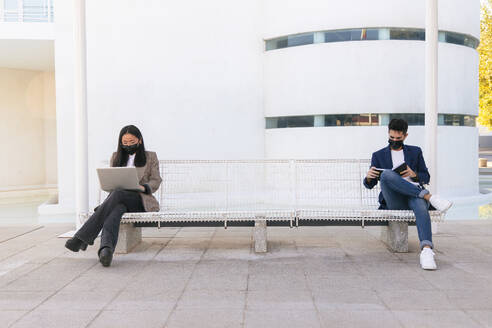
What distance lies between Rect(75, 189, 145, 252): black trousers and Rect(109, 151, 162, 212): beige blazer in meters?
0.20

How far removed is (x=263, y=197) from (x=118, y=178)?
2.76 metres

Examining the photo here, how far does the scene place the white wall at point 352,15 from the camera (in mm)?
10781

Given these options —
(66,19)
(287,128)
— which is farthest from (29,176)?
(287,128)

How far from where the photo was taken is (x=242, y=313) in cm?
371

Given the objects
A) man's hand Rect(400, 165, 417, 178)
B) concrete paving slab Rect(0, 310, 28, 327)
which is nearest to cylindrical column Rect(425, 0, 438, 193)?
man's hand Rect(400, 165, 417, 178)

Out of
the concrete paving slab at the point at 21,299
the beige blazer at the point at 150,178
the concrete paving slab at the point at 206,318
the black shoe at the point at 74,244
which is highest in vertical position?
the beige blazer at the point at 150,178

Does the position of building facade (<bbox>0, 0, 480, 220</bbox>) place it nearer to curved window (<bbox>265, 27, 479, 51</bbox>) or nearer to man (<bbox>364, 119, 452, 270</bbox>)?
curved window (<bbox>265, 27, 479, 51</bbox>)

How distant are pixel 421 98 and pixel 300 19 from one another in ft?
A: 10.7

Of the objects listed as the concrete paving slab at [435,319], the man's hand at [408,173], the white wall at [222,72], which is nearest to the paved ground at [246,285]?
the concrete paving slab at [435,319]

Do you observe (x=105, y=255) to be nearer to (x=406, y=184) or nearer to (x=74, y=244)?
(x=74, y=244)

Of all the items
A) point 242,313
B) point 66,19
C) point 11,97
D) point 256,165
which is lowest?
point 242,313

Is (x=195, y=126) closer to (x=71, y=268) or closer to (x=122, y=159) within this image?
(x=122, y=159)

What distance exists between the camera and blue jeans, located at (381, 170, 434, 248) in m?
5.22

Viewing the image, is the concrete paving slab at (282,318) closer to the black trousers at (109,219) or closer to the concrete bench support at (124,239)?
the black trousers at (109,219)
